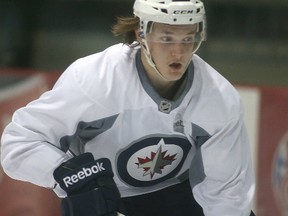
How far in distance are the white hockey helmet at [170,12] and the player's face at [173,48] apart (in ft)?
0.05

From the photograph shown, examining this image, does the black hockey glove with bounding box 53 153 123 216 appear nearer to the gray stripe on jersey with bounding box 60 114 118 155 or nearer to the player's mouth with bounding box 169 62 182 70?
the gray stripe on jersey with bounding box 60 114 118 155

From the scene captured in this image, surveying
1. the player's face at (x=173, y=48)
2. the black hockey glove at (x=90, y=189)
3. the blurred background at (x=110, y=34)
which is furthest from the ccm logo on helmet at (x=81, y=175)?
the blurred background at (x=110, y=34)

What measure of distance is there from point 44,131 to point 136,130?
0.19 m

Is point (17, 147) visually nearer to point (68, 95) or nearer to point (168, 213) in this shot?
point (68, 95)

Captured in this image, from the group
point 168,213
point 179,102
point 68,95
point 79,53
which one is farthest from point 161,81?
point 79,53

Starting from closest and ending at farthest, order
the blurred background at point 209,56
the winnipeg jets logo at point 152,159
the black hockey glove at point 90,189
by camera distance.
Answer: the black hockey glove at point 90,189, the winnipeg jets logo at point 152,159, the blurred background at point 209,56

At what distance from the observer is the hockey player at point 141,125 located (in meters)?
1.92

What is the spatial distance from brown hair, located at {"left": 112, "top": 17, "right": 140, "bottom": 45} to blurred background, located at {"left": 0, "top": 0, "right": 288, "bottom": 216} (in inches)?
40.0

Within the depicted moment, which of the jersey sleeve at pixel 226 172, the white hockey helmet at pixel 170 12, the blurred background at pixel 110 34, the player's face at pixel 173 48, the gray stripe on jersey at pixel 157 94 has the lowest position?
the blurred background at pixel 110 34

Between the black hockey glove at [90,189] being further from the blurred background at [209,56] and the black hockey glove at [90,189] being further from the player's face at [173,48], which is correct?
the blurred background at [209,56]

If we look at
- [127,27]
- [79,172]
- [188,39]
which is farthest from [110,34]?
[79,172]

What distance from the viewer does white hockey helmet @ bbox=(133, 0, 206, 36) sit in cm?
192

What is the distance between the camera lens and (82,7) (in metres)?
3.88

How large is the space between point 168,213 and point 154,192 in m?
0.06
